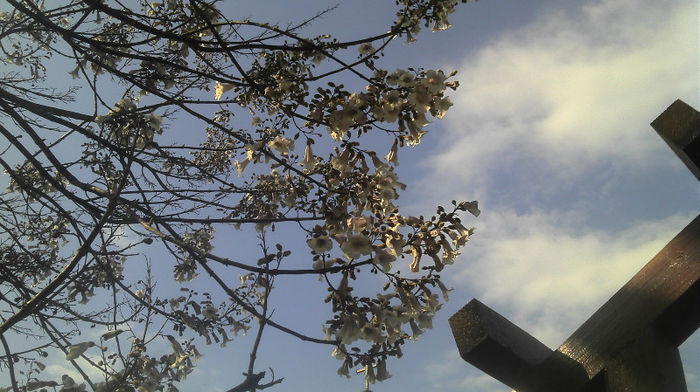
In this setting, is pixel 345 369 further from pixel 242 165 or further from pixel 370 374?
pixel 242 165

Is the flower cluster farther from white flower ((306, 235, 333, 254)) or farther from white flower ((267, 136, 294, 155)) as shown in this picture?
white flower ((306, 235, 333, 254))

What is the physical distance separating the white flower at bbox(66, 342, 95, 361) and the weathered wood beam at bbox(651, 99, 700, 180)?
11.5ft

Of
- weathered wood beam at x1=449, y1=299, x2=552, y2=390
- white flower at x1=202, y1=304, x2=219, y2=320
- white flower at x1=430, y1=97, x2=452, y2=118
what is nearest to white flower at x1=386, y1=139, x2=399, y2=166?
white flower at x1=430, y1=97, x2=452, y2=118

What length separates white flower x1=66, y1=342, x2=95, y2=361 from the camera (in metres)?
2.74

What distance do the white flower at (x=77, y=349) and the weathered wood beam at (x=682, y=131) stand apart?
3.51 m

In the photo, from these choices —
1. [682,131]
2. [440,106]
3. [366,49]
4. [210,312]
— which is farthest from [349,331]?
[682,131]

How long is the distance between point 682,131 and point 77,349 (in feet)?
11.8

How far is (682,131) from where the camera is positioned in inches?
71.5

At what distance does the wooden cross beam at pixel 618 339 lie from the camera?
5.16ft

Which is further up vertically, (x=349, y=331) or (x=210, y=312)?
(x=210, y=312)

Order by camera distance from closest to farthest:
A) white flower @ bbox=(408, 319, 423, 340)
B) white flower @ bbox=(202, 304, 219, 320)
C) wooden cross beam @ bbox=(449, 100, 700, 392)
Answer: wooden cross beam @ bbox=(449, 100, 700, 392) < white flower @ bbox=(408, 319, 423, 340) < white flower @ bbox=(202, 304, 219, 320)

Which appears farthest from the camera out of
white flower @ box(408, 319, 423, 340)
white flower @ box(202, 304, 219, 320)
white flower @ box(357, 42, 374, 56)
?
white flower @ box(202, 304, 219, 320)

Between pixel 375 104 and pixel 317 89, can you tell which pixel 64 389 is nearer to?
pixel 317 89

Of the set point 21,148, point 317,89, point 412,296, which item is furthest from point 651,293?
point 21,148
